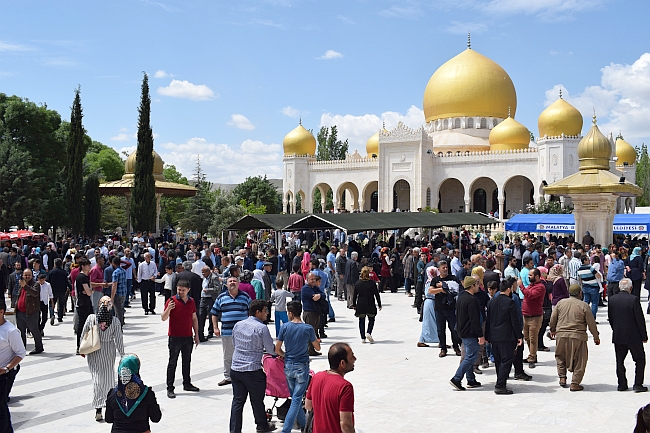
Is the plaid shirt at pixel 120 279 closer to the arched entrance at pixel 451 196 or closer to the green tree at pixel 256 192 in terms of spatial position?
A: the arched entrance at pixel 451 196

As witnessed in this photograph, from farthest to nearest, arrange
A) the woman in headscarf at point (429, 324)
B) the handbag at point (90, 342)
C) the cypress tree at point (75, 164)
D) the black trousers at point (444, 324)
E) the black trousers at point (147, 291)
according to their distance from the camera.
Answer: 1. the cypress tree at point (75, 164)
2. the black trousers at point (147, 291)
3. the woman in headscarf at point (429, 324)
4. the black trousers at point (444, 324)
5. the handbag at point (90, 342)

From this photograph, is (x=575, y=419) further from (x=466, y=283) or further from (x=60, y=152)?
(x=60, y=152)

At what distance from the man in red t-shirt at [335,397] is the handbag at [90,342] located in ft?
11.0

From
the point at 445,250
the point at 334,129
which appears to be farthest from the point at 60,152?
the point at 334,129

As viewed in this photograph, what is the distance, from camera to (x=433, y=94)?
53.2 meters

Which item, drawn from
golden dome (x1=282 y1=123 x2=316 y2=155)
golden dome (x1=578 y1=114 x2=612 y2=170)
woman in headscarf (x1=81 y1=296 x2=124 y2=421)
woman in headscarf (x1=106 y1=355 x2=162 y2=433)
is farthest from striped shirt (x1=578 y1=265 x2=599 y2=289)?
golden dome (x1=282 y1=123 x2=316 y2=155)

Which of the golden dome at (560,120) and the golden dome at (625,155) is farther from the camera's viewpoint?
the golden dome at (625,155)

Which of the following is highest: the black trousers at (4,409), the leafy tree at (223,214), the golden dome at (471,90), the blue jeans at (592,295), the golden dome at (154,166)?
the golden dome at (471,90)

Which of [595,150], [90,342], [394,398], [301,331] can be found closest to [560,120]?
[595,150]

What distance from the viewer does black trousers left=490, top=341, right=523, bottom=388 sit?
7.56 m

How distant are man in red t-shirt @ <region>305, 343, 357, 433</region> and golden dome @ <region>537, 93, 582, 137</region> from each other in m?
43.5

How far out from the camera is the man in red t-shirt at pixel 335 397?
153 inches

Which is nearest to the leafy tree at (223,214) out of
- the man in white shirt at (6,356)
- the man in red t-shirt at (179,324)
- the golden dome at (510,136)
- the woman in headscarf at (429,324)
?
the golden dome at (510,136)

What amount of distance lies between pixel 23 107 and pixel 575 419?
33114 millimetres
